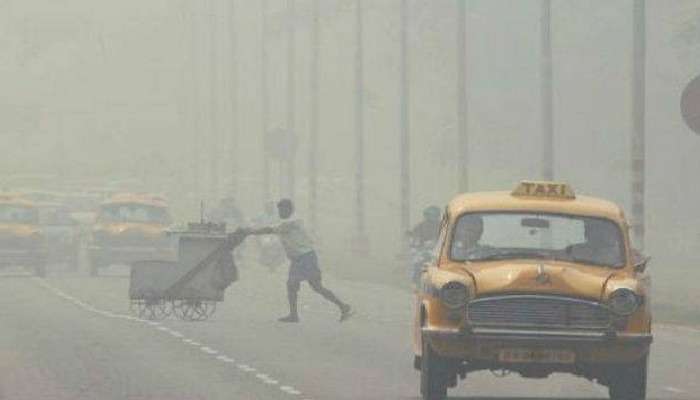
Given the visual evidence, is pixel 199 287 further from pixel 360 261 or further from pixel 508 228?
pixel 360 261

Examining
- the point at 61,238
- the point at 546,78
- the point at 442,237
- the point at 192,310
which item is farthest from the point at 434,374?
the point at 61,238

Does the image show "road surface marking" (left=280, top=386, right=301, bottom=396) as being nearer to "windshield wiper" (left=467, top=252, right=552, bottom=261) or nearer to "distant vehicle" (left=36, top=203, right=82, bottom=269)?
"windshield wiper" (left=467, top=252, right=552, bottom=261)

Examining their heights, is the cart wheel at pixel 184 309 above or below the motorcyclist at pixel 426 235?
below

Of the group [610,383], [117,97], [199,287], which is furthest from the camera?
[117,97]

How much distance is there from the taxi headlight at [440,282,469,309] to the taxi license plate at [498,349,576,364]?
1.60ft

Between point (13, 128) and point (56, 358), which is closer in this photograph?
point (56, 358)

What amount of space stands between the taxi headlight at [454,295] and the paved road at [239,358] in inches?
74.0

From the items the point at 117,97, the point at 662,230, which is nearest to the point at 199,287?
the point at 662,230

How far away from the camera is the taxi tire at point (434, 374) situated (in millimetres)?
19547

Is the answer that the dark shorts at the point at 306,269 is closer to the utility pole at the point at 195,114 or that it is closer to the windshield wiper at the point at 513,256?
the windshield wiper at the point at 513,256

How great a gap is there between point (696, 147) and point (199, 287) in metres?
57.3

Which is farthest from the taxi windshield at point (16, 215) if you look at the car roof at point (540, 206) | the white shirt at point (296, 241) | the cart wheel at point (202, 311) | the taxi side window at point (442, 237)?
the car roof at point (540, 206)

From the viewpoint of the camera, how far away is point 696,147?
89.1m

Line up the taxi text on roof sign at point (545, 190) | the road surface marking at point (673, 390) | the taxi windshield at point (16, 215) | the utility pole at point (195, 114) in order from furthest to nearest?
the utility pole at point (195, 114) < the taxi windshield at point (16, 215) < the road surface marking at point (673, 390) < the taxi text on roof sign at point (545, 190)
